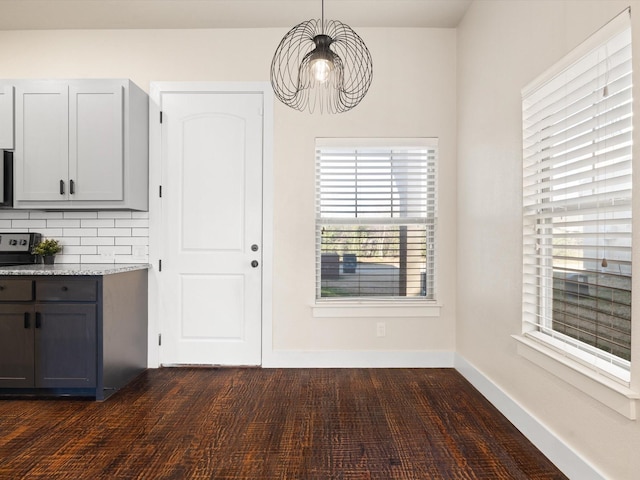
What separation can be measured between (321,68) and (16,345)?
273cm

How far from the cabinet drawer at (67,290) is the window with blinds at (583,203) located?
9.06ft

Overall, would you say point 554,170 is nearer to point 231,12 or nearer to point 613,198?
point 613,198

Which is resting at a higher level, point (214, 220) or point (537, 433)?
point (214, 220)

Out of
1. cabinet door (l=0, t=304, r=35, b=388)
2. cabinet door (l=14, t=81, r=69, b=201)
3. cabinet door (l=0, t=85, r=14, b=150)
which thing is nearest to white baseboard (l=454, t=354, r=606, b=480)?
cabinet door (l=0, t=304, r=35, b=388)

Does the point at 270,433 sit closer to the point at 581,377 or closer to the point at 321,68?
the point at 581,377

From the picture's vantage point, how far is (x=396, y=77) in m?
3.47

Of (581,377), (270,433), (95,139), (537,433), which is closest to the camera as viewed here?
(581,377)

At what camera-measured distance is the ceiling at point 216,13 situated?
3.10 m

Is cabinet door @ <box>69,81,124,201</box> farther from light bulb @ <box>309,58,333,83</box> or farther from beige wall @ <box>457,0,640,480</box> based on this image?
beige wall @ <box>457,0,640,480</box>

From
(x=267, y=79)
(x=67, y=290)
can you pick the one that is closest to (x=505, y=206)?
(x=267, y=79)

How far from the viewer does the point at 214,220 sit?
3457mm

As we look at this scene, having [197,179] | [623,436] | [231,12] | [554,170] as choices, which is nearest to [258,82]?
[231,12]

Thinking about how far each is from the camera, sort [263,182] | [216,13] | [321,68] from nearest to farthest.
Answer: [321,68], [216,13], [263,182]

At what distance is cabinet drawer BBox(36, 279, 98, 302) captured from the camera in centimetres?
277
